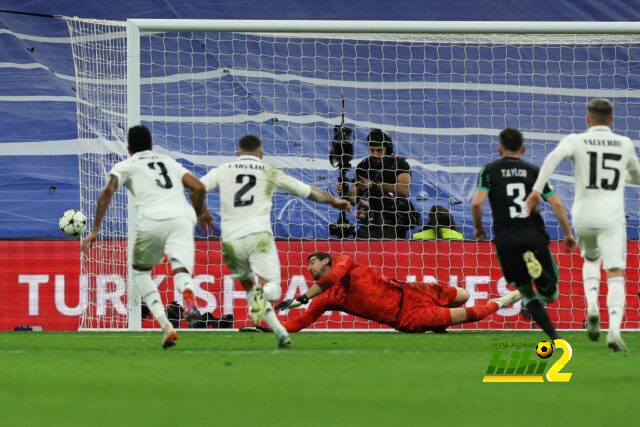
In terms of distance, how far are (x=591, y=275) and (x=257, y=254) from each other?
2661mm

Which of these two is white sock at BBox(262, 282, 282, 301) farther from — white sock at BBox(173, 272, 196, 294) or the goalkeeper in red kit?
the goalkeeper in red kit

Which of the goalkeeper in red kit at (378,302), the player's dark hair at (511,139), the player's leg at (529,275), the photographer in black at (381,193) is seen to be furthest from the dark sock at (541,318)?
the photographer in black at (381,193)

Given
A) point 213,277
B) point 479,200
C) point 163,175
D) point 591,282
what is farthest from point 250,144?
point 213,277

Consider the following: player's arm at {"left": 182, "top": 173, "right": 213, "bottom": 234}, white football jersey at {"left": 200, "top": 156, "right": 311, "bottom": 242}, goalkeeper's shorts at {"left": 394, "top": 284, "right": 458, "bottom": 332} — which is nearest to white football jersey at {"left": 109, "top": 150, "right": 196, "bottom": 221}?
player's arm at {"left": 182, "top": 173, "right": 213, "bottom": 234}

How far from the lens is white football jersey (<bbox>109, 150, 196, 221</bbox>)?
35.7 feet

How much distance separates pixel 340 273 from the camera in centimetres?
1305

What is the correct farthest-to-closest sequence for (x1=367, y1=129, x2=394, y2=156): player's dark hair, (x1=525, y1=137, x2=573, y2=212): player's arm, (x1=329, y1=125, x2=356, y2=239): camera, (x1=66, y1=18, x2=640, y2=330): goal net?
(x1=66, y1=18, x2=640, y2=330): goal net, (x1=329, y1=125, x2=356, y2=239): camera, (x1=367, y1=129, x2=394, y2=156): player's dark hair, (x1=525, y1=137, x2=573, y2=212): player's arm

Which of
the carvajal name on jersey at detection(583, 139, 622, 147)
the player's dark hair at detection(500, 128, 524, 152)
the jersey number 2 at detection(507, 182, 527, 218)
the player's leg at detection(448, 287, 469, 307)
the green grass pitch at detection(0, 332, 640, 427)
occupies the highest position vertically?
the player's dark hair at detection(500, 128, 524, 152)

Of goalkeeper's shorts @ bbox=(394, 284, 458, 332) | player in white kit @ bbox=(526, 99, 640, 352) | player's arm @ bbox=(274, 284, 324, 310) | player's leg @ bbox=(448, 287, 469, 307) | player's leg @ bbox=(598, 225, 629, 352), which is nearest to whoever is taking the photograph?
player's leg @ bbox=(598, 225, 629, 352)

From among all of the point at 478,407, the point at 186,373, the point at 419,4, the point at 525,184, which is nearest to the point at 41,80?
the point at 419,4

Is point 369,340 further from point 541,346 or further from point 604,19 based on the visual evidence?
point 604,19

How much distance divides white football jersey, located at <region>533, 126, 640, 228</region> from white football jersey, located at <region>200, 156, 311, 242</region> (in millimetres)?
2193

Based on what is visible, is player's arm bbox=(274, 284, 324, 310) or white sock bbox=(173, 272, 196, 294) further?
player's arm bbox=(274, 284, 324, 310)

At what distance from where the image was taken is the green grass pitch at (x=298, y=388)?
5.57m
